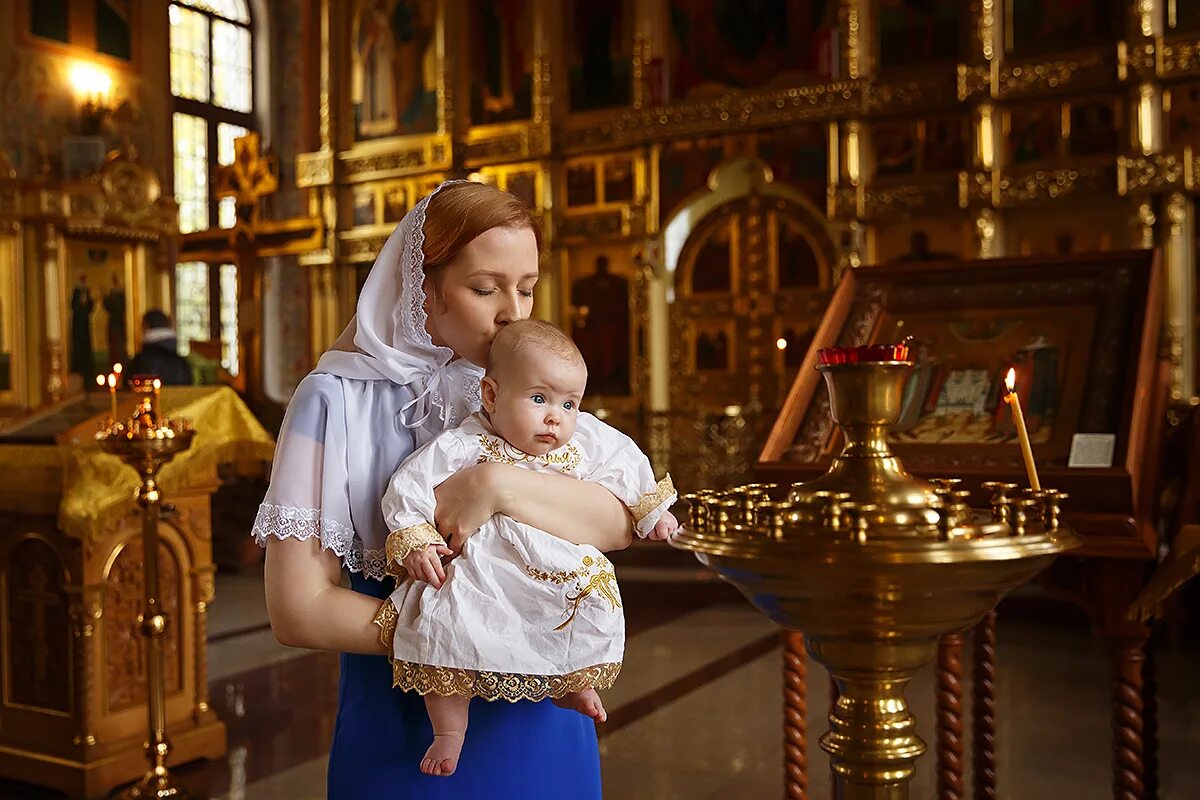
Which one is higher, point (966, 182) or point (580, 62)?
point (580, 62)

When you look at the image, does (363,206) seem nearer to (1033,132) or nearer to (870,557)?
(1033,132)

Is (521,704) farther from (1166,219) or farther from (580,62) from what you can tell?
(580,62)

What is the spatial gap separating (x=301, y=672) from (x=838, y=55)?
25.6 ft

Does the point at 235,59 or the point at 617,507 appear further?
the point at 235,59

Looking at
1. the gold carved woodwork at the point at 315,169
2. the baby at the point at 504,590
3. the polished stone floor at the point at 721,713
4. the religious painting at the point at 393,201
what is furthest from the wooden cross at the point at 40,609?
the gold carved woodwork at the point at 315,169

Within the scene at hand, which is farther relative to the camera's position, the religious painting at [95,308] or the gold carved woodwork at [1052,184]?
the religious painting at [95,308]

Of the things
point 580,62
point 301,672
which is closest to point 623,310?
point 580,62

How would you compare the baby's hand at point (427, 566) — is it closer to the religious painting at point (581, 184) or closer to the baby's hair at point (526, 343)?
the baby's hair at point (526, 343)

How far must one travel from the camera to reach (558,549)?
1.43m

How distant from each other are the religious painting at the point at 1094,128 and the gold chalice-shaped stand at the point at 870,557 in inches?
370

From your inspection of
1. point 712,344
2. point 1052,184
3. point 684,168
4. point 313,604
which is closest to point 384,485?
point 313,604

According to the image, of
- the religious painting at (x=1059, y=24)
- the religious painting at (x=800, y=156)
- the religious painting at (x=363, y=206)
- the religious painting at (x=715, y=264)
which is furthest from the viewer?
the religious painting at (x=363, y=206)

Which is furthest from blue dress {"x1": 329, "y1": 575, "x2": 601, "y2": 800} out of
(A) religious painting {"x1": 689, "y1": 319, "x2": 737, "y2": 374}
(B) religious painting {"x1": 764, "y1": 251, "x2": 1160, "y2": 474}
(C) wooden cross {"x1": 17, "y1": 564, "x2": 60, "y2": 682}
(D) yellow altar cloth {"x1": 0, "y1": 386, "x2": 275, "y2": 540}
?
(A) religious painting {"x1": 689, "y1": 319, "x2": 737, "y2": 374}

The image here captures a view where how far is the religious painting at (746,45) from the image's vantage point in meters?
11.0
